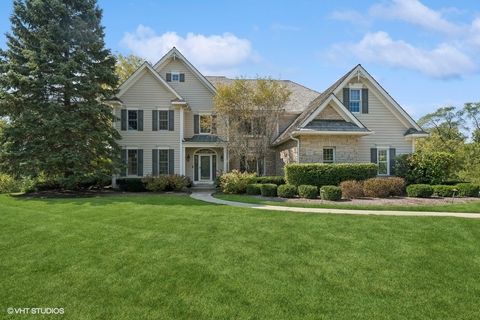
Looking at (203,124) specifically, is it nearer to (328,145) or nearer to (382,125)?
(328,145)

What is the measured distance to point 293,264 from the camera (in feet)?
22.0

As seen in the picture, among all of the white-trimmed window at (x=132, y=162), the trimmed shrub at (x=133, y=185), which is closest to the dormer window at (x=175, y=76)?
the white-trimmed window at (x=132, y=162)

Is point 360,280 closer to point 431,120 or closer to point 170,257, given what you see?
point 170,257

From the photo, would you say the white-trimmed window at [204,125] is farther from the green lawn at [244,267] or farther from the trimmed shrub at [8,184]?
the green lawn at [244,267]

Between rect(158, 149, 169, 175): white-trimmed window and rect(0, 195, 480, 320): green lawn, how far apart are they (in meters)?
13.0

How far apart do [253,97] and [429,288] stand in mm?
16927

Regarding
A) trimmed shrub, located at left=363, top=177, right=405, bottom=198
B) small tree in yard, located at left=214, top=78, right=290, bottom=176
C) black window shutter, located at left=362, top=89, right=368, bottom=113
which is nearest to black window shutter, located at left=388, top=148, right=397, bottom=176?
black window shutter, located at left=362, top=89, right=368, bottom=113

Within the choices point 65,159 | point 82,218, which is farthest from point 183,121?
point 82,218

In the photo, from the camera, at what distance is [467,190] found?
16.3 metres

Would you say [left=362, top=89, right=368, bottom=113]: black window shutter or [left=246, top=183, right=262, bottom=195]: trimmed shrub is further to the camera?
[left=362, top=89, right=368, bottom=113]: black window shutter

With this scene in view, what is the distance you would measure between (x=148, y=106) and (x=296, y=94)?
451 inches

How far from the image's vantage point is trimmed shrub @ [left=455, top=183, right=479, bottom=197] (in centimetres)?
1629

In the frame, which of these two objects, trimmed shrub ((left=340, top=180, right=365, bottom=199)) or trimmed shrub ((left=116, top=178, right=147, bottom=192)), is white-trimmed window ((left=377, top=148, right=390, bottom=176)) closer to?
trimmed shrub ((left=340, top=180, right=365, bottom=199))

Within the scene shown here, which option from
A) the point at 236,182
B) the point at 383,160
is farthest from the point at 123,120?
the point at 383,160
